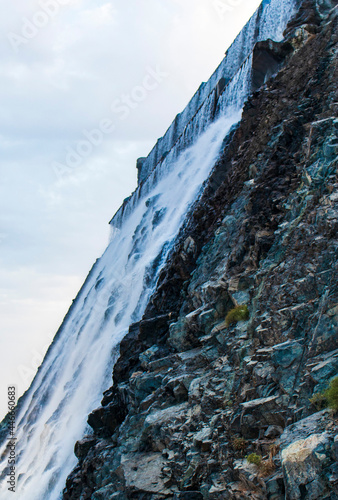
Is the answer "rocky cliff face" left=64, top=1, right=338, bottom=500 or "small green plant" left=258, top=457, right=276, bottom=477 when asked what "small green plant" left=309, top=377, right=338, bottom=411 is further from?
"small green plant" left=258, top=457, right=276, bottom=477

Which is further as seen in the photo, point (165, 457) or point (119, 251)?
point (119, 251)

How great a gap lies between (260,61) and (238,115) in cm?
321

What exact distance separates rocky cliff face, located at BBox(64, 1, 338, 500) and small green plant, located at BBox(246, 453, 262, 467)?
0.08 feet

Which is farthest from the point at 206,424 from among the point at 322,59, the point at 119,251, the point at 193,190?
the point at 119,251

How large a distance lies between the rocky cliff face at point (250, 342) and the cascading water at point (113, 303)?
5591 millimetres

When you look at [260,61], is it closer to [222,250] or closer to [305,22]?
[305,22]

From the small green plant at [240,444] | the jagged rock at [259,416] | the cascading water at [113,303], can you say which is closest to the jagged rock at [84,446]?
the cascading water at [113,303]

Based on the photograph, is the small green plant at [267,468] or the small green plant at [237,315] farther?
the small green plant at [237,315]

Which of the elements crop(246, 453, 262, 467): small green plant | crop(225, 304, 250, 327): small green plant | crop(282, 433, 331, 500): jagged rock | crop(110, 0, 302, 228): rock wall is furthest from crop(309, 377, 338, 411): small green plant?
crop(110, 0, 302, 228): rock wall

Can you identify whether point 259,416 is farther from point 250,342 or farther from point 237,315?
point 237,315

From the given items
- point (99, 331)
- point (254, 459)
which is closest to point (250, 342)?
point (254, 459)

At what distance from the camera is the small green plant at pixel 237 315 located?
11891mm

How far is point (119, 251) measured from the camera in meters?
37.3

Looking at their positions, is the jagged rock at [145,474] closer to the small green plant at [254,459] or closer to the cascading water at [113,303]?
the small green plant at [254,459]
